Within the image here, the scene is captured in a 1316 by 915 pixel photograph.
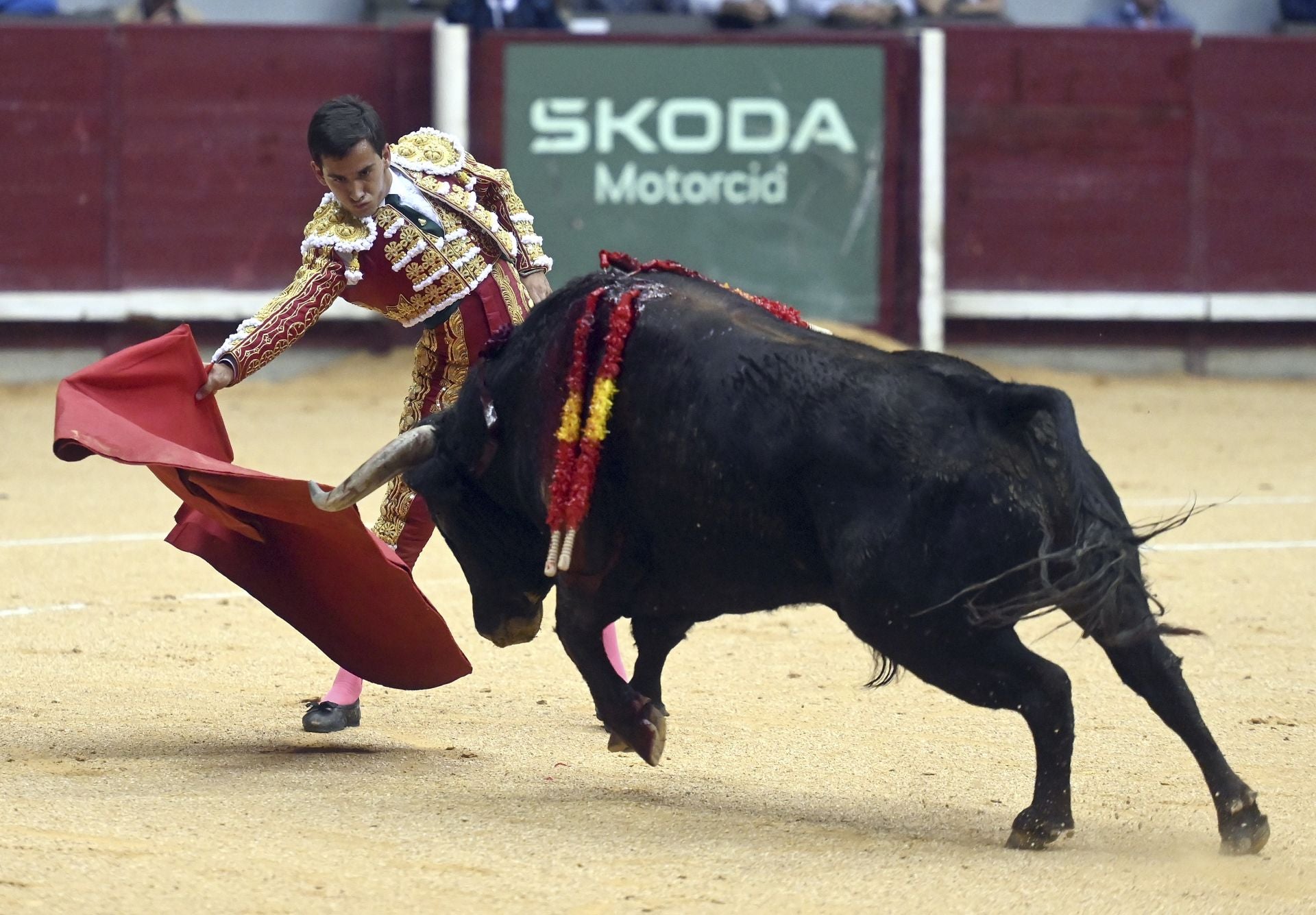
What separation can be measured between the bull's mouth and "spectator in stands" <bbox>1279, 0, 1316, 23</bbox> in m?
8.25

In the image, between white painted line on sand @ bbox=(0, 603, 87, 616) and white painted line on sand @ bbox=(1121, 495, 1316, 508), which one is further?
white painted line on sand @ bbox=(1121, 495, 1316, 508)

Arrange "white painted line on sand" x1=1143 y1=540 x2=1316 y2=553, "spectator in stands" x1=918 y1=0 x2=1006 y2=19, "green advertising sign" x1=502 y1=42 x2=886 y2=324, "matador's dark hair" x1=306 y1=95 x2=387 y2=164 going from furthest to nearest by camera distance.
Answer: "spectator in stands" x1=918 y1=0 x2=1006 y2=19
"green advertising sign" x1=502 y1=42 x2=886 y2=324
"white painted line on sand" x1=1143 y1=540 x2=1316 y2=553
"matador's dark hair" x1=306 y1=95 x2=387 y2=164

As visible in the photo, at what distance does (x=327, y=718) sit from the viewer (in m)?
3.65

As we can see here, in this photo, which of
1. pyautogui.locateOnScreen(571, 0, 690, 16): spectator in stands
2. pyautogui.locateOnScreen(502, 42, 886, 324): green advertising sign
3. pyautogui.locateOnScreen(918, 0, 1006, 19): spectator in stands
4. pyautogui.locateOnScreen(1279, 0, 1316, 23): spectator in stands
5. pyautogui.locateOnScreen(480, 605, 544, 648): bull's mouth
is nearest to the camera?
pyautogui.locateOnScreen(480, 605, 544, 648): bull's mouth

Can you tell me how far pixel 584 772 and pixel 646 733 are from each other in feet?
0.87

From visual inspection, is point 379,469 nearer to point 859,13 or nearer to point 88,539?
point 88,539

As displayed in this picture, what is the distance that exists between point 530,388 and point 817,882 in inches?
39.0

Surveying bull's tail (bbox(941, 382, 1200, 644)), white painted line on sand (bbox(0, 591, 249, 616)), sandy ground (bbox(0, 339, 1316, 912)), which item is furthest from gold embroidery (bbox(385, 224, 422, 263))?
white painted line on sand (bbox(0, 591, 249, 616))

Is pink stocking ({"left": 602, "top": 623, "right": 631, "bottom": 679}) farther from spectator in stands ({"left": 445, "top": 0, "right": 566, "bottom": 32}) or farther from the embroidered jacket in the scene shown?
spectator in stands ({"left": 445, "top": 0, "right": 566, "bottom": 32})

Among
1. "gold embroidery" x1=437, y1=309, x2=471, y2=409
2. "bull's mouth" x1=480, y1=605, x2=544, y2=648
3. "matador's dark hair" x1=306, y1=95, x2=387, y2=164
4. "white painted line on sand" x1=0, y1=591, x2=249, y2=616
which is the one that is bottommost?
"white painted line on sand" x1=0, y1=591, x2=249, y2=616

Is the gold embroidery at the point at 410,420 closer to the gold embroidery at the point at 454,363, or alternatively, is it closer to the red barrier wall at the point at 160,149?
the gold embroidery at the point at 454,363

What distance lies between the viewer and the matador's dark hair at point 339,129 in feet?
10.9

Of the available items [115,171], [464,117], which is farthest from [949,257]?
[115,171]

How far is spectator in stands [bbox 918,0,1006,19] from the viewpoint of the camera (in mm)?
10133
